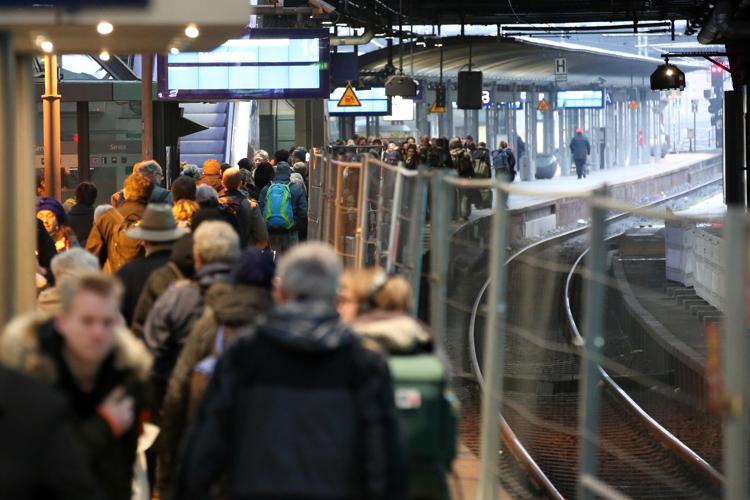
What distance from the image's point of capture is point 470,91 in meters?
37.6

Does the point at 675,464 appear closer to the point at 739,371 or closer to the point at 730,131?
the point at 739,371

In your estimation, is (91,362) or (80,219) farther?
(80,219)

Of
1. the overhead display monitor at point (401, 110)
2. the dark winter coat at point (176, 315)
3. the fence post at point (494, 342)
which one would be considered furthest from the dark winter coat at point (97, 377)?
the overhead display monitor at point (401, 110)

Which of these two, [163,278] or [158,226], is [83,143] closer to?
[158,226]

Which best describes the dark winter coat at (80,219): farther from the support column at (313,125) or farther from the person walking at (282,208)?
the support column at (313,125)

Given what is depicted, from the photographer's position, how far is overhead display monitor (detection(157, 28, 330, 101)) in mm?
21719

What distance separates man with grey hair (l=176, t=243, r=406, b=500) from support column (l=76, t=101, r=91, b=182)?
60.3ft

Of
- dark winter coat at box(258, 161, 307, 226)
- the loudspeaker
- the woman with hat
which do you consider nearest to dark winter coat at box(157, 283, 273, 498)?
the woman with hat

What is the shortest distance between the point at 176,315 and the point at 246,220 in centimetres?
640

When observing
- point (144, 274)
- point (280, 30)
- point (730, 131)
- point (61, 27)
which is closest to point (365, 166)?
point (144, 274)

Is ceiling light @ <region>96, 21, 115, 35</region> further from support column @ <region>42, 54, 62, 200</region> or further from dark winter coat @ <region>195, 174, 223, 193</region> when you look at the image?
support column @ <region>42, 54, 62, 200</region>

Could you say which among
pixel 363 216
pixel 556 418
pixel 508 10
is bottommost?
pixel 556 418

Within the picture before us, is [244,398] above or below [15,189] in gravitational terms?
below

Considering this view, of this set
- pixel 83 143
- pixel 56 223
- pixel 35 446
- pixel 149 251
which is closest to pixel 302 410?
pixel 35 446
